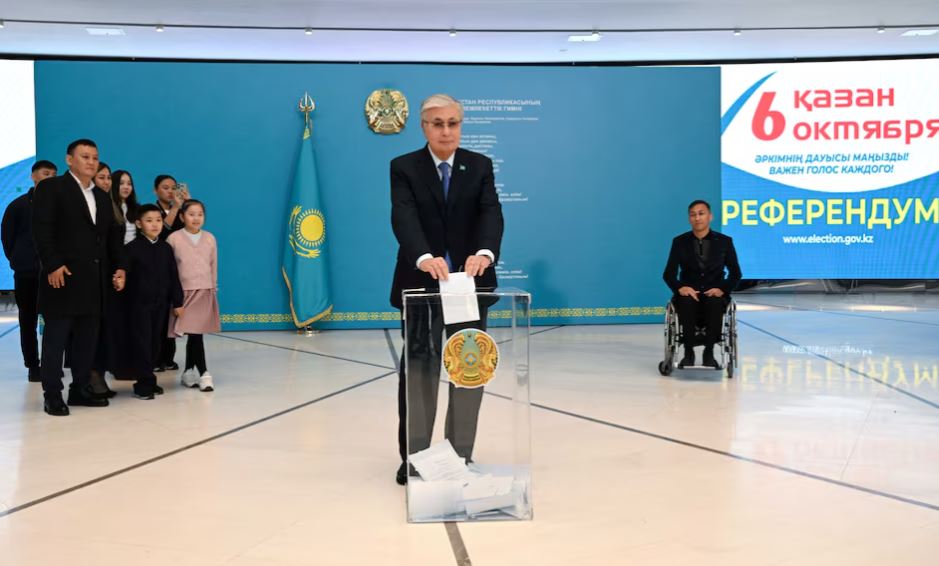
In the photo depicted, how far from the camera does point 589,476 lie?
3279mm

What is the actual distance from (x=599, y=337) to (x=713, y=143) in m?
2.47

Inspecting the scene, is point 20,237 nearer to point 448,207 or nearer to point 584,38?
point 448,207

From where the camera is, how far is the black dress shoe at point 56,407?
177 inches

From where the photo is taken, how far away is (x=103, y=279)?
4.61m

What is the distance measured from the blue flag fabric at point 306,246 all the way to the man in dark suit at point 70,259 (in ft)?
11.7

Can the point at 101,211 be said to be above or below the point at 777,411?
above

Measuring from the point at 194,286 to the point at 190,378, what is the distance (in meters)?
0.58

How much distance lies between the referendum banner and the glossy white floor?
5.77 m

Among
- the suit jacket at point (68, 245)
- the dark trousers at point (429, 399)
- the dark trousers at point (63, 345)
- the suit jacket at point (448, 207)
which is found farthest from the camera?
the dark trousers at point (63, 345)

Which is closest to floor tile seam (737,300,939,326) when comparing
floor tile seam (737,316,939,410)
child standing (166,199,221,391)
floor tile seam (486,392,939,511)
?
floor tile seam (737,316,939,410)

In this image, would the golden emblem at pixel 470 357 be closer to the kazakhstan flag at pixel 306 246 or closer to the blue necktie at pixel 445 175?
the blue necktie at pixel 445 175

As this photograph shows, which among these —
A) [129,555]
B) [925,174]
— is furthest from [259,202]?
[925,174]

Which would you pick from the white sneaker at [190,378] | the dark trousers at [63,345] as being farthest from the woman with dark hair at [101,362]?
the white sneaker at [190,378]

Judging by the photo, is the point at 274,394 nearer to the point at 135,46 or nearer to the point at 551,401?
the point at 551,401
